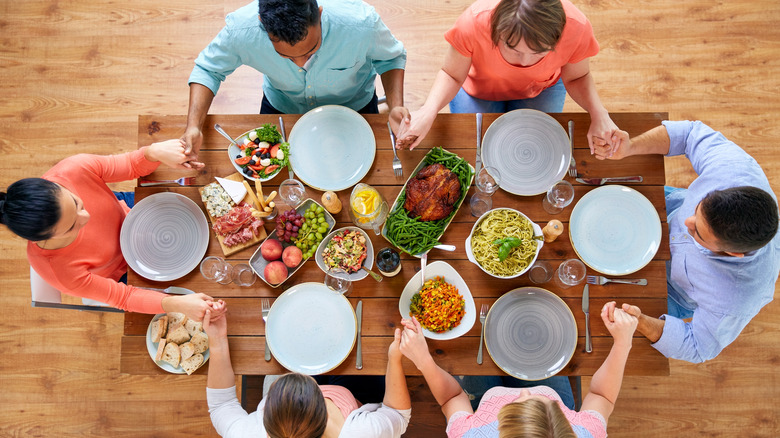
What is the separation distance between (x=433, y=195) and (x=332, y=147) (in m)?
0.55

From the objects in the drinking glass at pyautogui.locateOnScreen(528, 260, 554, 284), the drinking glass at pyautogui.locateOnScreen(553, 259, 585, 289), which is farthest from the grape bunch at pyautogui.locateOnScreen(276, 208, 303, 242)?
the drinking glass at pyautogui.locateOnScreen(553, 259, 585, 289)

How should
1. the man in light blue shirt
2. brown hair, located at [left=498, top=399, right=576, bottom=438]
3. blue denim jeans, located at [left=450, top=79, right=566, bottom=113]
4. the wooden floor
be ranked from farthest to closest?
1. the wooden floor
2. blue denim jeans, located at [left=450, top=79, right=566, bottom=113]
3. the man in light blue shirt
4. brown hair, located at [left=498, top=399, right=576, bottom=438]

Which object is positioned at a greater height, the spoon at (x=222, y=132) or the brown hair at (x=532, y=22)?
the brown hair at (x=532, y=22)

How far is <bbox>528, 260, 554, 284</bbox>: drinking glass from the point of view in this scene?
2.05 m

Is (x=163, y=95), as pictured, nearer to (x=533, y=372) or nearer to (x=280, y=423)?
(x=280, y=423)

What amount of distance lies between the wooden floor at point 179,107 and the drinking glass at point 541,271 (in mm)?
1657

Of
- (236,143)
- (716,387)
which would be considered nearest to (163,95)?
(236,143)

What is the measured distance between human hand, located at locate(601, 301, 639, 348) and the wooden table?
6 centimetres

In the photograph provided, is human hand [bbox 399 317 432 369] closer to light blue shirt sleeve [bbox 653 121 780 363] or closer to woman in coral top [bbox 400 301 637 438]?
woman in coral top [bbox 400 301 637 438]

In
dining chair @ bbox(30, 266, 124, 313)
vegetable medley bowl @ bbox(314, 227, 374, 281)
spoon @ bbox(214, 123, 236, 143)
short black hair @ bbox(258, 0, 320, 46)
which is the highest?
short black hair @ bbox(258, 0, 320, 46)

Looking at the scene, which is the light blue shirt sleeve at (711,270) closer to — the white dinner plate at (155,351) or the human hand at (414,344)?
the human hand at (414,344)

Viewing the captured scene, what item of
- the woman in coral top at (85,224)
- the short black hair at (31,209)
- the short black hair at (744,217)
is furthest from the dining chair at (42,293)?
the short black hair at (744,217)

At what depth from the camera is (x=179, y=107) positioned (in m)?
3.52

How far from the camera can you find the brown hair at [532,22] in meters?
1.85
